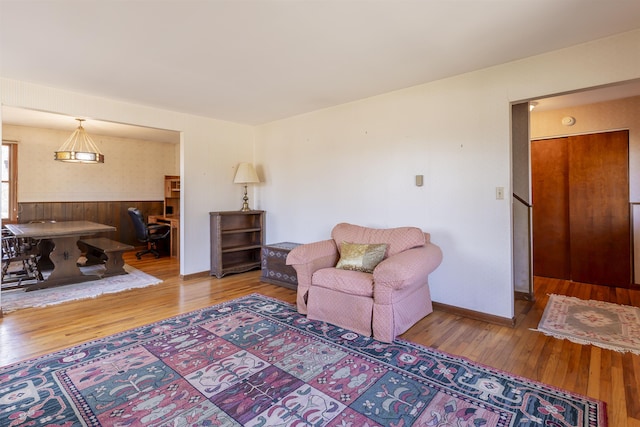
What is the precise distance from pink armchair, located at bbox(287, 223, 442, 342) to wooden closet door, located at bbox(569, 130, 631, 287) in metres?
2.66

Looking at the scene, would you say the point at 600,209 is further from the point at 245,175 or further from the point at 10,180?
the point at 10,180

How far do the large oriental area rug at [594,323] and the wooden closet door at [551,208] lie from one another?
1.08 metres

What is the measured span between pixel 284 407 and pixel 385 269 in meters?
1.18

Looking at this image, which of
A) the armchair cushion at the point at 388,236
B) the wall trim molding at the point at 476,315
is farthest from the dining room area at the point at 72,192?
the wall trim molding at the point at 476,315

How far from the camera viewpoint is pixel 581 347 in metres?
2.39

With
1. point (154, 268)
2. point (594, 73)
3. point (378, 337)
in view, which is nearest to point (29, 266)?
point (154, 268)

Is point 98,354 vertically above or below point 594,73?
below

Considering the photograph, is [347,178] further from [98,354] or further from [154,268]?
[154,268]

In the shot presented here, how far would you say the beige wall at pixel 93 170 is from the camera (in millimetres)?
5652

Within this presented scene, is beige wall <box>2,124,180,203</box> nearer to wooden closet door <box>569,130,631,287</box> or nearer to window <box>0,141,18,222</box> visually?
window <box>0,141,18,222</box>

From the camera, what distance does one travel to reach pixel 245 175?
4.75 meters

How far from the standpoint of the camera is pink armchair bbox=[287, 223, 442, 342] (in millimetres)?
2469

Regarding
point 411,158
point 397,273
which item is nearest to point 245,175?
point 411,158

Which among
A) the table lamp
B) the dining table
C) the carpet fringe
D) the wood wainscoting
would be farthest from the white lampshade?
the carpet fringe
